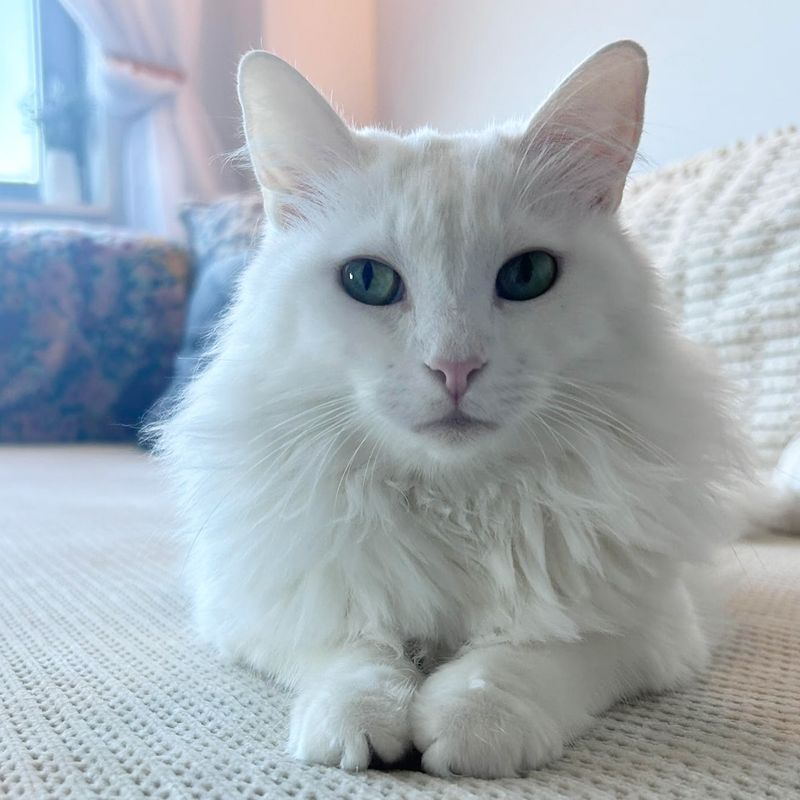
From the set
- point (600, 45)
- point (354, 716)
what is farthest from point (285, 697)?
point (600, 45)

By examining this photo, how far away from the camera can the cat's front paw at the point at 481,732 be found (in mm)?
707

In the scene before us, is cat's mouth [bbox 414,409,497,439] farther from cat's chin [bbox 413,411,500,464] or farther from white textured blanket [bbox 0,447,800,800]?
white textured blanket [bbox 0,447,800,800]

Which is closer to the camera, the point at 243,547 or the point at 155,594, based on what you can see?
the point at 243,547

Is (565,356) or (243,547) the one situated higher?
(565,356)

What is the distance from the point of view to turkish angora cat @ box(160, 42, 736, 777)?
890 millimetres

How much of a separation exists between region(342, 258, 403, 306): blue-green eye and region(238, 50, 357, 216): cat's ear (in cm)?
16

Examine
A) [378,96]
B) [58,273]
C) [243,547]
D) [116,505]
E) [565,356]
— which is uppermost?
[378,96]

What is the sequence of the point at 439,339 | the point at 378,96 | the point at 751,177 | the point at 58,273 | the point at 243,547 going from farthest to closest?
the point at 378,96 < the point at 58,273 < the point at 751,177 < the point at 243,547 < the point at 439,339

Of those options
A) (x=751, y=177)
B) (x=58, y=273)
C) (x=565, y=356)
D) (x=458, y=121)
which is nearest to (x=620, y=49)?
(x=565, y=356)

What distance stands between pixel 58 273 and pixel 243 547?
284 cm

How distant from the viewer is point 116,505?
2127 millimetres

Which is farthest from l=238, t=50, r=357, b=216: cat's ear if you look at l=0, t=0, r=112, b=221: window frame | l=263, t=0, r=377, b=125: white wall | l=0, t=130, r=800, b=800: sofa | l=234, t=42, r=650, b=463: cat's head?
l=0, t=0, r=112, b=221: window frame

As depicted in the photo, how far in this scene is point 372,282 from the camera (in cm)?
96

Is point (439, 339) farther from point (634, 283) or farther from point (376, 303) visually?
point (634, 283)
